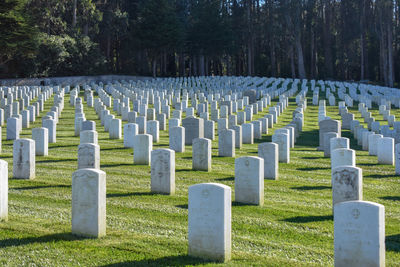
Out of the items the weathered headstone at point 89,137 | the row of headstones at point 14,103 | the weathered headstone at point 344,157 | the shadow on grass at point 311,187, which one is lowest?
the shadow on grass at point 311,187

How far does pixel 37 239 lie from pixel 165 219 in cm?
202

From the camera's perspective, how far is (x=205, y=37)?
7469 cm

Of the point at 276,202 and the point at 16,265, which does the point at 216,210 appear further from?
the point at 276,202

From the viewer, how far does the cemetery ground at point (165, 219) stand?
7145 mm

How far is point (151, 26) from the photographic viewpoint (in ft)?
218

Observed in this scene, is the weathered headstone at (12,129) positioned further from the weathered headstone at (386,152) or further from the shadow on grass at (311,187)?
the weathered headstone at (386,152)

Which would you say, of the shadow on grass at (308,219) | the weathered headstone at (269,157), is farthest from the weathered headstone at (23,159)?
the shadow on grass at (308,219)

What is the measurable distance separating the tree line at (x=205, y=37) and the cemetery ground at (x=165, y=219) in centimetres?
3407

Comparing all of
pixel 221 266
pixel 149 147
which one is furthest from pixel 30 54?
pixel 221 266

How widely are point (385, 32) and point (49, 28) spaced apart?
39.8 m

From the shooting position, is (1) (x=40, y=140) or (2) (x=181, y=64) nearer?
(1) (x=40, y=140)

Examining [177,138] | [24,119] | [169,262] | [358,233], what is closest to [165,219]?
[169,262]

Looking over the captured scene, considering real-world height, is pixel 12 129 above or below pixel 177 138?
Answer: above

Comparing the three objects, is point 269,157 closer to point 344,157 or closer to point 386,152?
point 344,157
